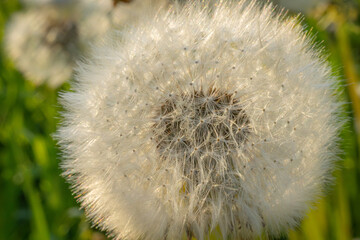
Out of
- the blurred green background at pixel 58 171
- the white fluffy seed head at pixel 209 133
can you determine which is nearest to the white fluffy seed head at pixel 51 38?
the blurred green background at pixel 58 171

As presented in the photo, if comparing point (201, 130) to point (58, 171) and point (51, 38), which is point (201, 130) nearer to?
point (58, 171)

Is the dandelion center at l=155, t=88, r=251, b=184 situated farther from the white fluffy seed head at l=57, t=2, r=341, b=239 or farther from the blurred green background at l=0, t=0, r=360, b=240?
the blurred green background at l=0, t=0, r=360, b=240

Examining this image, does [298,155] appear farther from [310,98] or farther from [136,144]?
[136,144]

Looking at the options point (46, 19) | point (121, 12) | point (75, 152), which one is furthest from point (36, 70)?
point (75, 152)

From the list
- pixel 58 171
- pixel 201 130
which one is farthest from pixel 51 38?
pixel 201 130

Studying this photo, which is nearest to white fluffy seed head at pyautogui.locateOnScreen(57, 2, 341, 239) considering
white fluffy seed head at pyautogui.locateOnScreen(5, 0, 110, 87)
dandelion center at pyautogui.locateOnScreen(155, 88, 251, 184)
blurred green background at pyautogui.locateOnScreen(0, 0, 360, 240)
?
dandelion center at pyautogui.locateOnScreen(155, 88, 251, 184)

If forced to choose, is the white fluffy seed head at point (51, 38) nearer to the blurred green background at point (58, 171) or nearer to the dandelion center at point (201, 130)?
the blurred green background at point (58, 171)

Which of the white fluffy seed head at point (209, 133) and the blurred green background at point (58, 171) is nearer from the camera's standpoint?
the white fluffy seed head at point (209, 133)
